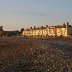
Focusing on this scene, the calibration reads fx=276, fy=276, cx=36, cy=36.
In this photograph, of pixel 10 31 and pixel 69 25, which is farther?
pixel 10 31

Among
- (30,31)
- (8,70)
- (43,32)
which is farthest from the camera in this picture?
(30,31)

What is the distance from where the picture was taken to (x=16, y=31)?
596 ft

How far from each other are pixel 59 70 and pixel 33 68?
1.86m

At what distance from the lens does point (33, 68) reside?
56.6 ft

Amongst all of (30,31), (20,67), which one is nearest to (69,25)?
(30,31)

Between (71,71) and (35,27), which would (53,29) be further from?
(71,71)

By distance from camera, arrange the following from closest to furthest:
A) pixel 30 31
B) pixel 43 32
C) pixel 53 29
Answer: pixel 53 29 < pixel 43 32 < pixel 30 31

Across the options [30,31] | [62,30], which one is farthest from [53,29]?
[30,31]

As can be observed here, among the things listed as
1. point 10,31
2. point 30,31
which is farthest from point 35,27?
point 10,31

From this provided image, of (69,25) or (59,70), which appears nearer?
(59,70)

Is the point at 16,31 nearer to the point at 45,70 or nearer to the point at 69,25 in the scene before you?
the point at 69,25

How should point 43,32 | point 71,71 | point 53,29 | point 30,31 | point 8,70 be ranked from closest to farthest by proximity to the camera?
point 71,71 < point 8,70 < point 53,29 < point 43,32 < point 30,31

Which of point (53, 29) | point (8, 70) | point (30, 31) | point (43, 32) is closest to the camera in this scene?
point (8, 70)

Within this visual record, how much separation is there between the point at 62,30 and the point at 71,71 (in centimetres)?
11826
